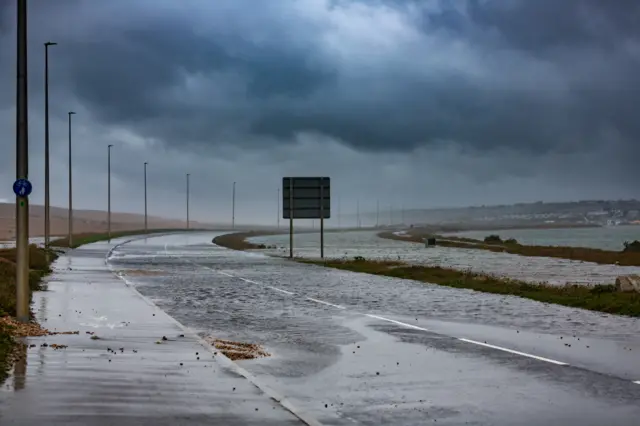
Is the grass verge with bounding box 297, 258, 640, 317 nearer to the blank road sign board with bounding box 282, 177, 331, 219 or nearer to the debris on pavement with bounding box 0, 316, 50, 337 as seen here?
the debris on pavement with bounding box 0, 316, 50, 337

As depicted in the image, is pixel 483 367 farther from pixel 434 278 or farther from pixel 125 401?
pixel 434 278

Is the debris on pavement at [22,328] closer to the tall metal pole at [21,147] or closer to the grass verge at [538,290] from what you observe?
the tall metal pole at [21,147]

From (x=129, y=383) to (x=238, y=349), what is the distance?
4.39 metres

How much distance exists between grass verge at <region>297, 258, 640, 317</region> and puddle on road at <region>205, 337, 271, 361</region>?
10.9 m

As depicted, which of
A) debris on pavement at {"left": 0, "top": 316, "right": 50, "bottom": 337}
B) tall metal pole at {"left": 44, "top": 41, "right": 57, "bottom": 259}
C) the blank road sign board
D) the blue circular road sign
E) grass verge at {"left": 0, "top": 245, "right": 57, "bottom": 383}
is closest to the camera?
grass verge at {"left": 0, "top": 245, "right": 57, "bottom": 383}

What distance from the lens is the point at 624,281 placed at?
29344mm

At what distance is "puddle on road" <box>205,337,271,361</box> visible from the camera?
15.6m

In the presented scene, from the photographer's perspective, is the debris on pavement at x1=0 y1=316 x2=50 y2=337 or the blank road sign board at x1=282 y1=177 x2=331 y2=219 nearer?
the debris on pavement at x1=0 y1=316 x2=50 y2=337

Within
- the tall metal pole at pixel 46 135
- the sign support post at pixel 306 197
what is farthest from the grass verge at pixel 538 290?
the tall metal pole at pixel 46 135

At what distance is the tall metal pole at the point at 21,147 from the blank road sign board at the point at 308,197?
1656 inches

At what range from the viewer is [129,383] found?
12188mm

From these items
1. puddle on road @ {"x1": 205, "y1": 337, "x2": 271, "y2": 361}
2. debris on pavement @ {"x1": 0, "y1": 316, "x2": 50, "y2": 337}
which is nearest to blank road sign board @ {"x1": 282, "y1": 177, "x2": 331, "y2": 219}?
debris on pavement @ {"x1": 0, "y1": 316, "x2": 50, "y2": 337}

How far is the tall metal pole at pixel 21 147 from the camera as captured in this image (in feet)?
62.0

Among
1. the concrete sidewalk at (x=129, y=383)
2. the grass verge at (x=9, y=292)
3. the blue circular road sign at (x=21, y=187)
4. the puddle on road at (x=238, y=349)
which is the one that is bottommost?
the puddle on road at (x=238, y=349)
